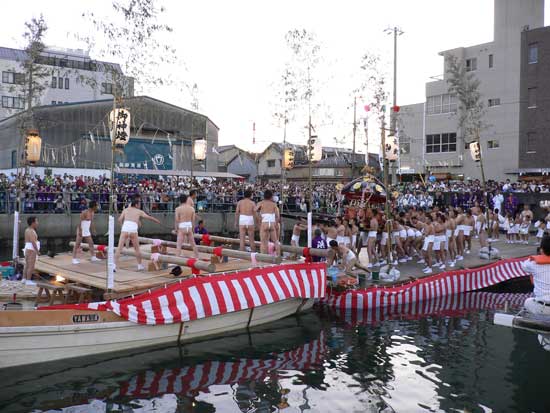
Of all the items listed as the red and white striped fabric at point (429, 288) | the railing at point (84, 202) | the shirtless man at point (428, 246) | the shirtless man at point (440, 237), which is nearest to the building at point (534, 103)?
the railing at point (84, 202)

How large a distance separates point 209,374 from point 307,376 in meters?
1.89

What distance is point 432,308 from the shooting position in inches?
616

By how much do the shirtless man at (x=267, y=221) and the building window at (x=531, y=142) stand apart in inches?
1380

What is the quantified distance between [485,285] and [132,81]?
51.7 feet

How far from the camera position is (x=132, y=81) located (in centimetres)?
2127

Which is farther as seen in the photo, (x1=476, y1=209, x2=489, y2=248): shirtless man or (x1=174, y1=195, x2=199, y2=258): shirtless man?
(x1=476, y1=209, x2=489, y2=248): shirtless man

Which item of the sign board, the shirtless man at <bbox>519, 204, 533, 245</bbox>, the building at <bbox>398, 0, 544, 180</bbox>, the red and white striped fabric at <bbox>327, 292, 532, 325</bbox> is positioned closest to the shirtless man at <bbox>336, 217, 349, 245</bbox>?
the red and white striped fabric at <bbox>327, 292, 532, 325</bbox>

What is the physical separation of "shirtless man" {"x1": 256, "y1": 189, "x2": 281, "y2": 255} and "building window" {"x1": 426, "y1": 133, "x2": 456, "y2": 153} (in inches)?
1484

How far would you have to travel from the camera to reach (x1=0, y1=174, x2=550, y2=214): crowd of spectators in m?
26.4

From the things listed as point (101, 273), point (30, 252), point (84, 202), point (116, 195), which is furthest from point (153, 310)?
point (84, 202)

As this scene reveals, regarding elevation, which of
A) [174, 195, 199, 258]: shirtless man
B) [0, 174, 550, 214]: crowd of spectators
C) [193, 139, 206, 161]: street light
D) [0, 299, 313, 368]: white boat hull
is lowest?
[0, 299, 313, 368]: white boat hull

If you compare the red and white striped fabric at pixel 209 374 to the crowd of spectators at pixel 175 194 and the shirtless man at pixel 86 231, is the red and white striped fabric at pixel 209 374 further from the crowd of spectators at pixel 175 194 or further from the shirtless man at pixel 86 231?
the crowd of spectators at pixel 175 194

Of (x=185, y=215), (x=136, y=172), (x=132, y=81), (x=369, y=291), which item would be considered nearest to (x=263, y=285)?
(x=185, y=215)

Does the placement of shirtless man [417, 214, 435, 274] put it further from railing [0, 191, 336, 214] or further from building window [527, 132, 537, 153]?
building window [527, 132, 537, 153]
